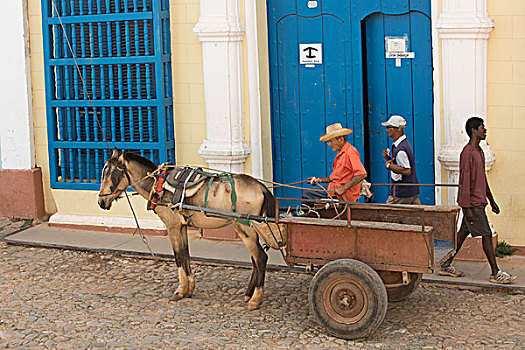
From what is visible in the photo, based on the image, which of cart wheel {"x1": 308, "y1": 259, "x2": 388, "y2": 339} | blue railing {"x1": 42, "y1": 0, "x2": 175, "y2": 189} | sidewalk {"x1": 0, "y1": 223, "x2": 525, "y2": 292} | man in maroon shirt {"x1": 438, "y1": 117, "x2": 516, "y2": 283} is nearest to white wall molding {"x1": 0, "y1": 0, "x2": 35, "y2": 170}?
blue railing {"x1": 42, "y1": 0, "x2": 175, "y2": 189}

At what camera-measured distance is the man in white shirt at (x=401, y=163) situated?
8055 millimetres

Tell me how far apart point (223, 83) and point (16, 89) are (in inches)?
115

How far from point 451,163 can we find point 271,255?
2.19m

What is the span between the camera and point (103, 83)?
10.3 meters

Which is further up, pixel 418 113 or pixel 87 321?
pixel 418 113

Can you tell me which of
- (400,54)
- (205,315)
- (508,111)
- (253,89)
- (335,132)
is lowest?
(205,315)

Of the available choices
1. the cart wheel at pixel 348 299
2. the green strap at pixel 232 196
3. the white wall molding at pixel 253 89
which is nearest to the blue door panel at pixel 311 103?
the white wall molding at pixel 253 89

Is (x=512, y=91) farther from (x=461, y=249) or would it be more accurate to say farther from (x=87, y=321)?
(x=87, y=321)

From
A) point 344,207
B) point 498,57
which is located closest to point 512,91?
point 498,57

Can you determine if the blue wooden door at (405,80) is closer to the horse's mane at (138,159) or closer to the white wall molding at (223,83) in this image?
the white wall molding at (223,83)

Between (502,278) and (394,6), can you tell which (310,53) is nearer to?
(394,6)

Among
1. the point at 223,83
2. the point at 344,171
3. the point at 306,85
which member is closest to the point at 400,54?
the point at 306,85

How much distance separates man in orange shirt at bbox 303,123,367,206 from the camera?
290 inches

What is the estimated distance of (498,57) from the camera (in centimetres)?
853
